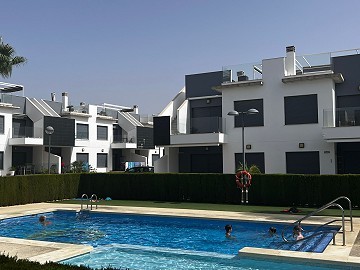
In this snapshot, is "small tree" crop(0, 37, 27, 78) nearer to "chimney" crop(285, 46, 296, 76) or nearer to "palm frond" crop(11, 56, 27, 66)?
"palm frond" crop(11, 56, 27, 66)

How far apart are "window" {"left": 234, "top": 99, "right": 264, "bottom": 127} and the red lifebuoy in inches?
289

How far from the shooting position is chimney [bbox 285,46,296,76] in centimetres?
2739

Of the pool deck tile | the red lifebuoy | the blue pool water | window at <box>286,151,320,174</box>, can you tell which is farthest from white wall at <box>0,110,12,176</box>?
the pool deck tile

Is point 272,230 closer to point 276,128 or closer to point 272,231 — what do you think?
point 272,231

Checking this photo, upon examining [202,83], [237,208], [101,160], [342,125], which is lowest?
[237,208]

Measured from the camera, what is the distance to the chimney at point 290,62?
1078 inches

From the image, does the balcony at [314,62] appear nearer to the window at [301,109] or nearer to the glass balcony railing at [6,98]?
the window at [301,109]

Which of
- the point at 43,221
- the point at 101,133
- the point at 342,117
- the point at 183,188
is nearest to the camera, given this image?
the point at 43,221

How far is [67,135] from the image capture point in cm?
4441

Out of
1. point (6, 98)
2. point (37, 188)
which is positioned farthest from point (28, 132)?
point (37, 188)

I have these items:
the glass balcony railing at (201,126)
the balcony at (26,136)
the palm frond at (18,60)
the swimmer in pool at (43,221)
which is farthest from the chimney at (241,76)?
the balcony at (26,136)

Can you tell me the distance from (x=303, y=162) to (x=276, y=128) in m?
2.88

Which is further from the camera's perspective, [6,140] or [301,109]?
[6,140]

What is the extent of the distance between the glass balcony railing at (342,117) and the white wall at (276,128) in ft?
3.13
